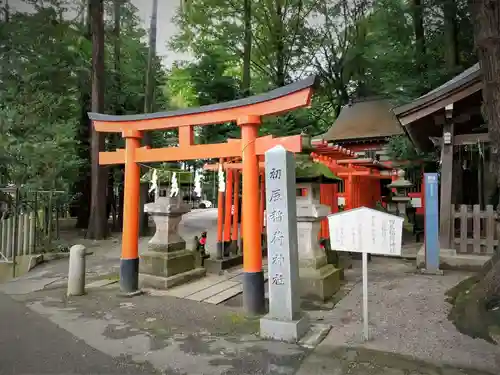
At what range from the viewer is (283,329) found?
486 centimetres

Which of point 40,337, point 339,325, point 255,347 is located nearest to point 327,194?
point 339,325

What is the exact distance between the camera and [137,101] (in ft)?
62.0

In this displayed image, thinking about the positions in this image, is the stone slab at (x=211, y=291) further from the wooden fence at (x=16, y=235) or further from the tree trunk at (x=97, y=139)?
the tree trunk at (x=97, y=139)

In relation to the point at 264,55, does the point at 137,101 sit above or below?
below

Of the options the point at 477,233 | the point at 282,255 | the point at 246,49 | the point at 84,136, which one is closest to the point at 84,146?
the point at 84,136

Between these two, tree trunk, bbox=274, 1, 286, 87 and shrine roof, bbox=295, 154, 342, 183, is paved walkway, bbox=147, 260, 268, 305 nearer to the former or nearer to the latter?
shrine roof, bbox=295, 154, 342, 183

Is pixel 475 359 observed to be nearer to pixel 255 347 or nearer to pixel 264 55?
pixel 255 347

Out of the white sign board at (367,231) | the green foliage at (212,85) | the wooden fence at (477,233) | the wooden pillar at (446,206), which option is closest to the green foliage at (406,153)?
the wooden pillar at (446,206)

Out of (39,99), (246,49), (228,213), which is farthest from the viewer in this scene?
(246,49)

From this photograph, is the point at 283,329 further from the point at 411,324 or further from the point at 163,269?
the point at 163,269

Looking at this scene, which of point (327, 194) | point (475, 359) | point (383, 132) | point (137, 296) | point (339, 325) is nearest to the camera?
point (475, 359)

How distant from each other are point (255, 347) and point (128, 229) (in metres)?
3.95

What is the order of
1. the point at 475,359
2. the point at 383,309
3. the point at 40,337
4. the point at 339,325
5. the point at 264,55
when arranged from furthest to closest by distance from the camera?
the point at 264,55, the point at 383,309, the point at 339,325, the point at 40,337, the point at 475,359

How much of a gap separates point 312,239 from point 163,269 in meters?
3.41
